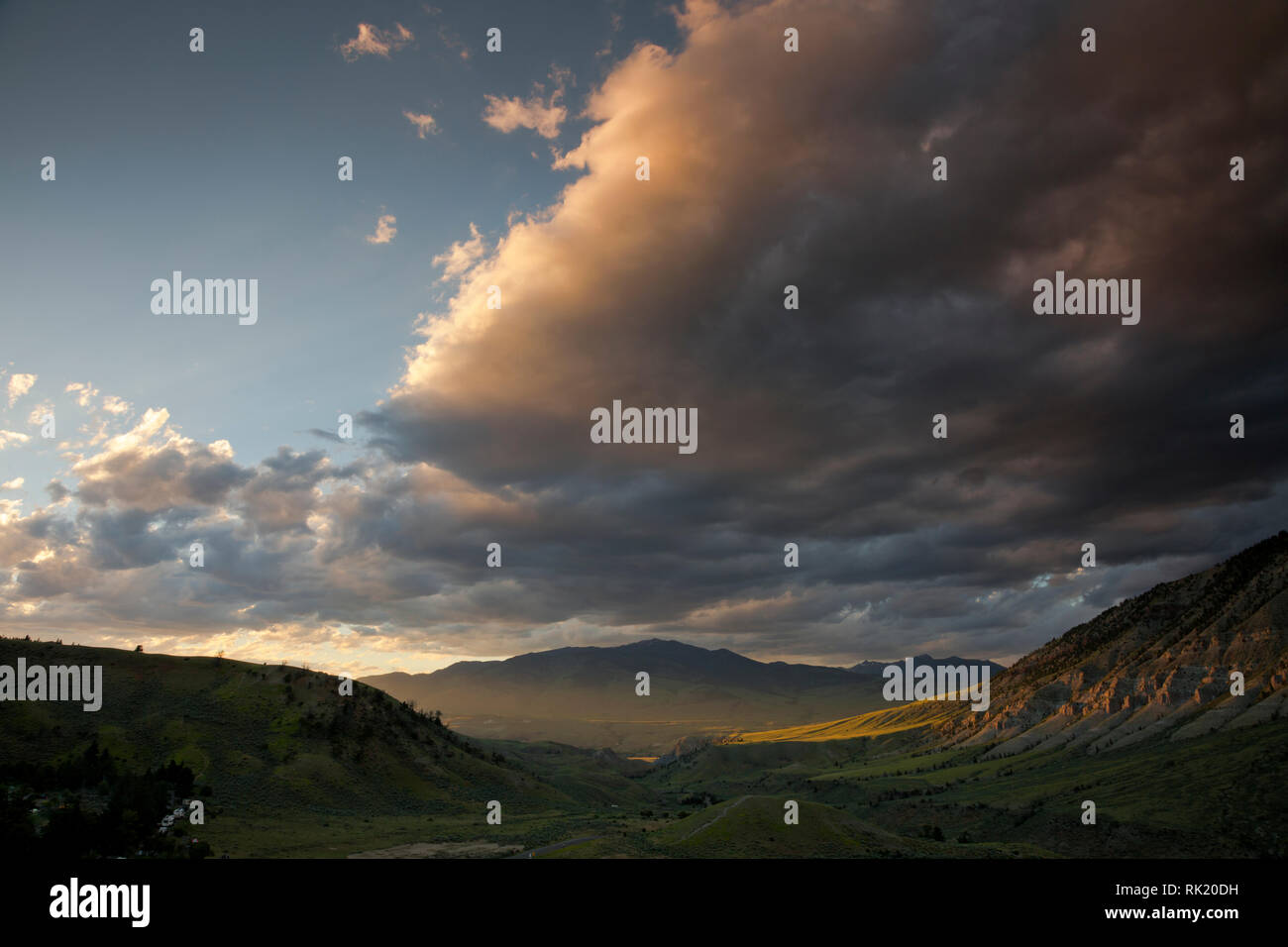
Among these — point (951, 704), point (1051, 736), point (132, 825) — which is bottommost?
point (951, 704)

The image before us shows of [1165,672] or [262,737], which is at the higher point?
[1165,672]

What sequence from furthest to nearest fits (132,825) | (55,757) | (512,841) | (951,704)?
(951,704)
(55,757)
(512,841)
(132,825)

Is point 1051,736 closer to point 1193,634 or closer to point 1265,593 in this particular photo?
point 1193,634

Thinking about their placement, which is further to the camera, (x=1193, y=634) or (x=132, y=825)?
(x=1193, y=634)

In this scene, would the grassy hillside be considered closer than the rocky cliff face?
Yes

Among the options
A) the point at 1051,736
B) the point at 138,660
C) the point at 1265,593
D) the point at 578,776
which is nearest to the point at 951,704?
the point at 1051,736

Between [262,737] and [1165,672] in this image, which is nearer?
[262,737]

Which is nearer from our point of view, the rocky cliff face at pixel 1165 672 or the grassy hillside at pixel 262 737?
the grassy hillside at pixel 262 737
